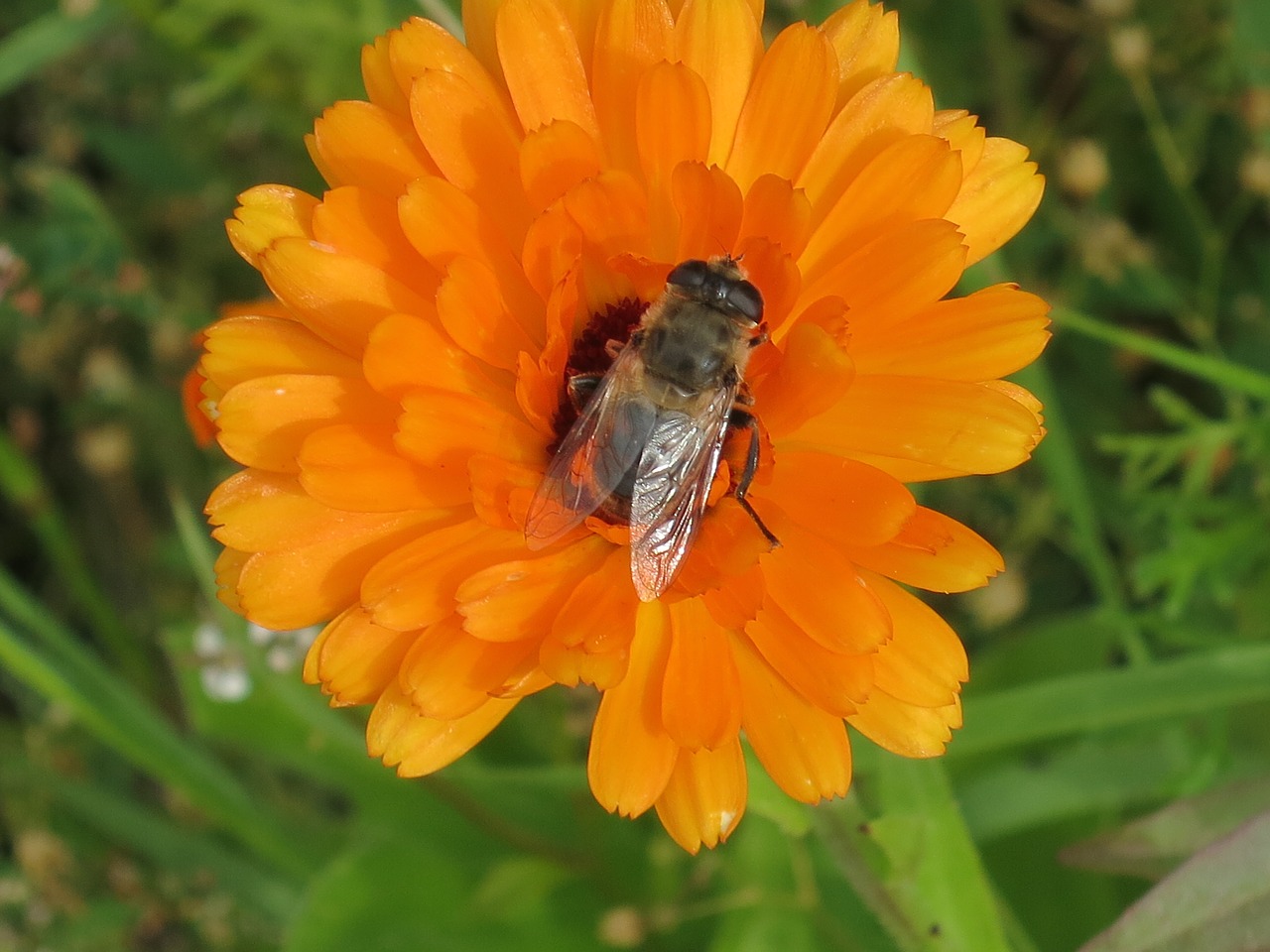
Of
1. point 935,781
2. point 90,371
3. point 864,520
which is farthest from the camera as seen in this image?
point 90,371

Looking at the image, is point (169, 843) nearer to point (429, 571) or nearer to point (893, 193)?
point (429, 571)


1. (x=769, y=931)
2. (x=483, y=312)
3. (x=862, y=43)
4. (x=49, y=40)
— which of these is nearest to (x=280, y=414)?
(x=483, y=312)

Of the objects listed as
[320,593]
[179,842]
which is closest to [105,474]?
[179,842]

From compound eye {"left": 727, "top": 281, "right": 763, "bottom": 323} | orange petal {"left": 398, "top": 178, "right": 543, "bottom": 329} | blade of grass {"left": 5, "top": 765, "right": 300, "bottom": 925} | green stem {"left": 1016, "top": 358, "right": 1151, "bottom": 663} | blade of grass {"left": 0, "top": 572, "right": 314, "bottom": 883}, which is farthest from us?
blade of grass {"left": 5, "top": 765, "right": 300, "bottom": 925}

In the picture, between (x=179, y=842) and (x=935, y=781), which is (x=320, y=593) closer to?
(x=935, y=781)

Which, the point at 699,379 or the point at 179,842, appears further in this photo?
the point at 179,842

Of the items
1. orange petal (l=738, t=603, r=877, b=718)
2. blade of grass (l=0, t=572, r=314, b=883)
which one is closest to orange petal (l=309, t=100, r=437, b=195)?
orange petal (l=738, t=603, r=877, b=718)

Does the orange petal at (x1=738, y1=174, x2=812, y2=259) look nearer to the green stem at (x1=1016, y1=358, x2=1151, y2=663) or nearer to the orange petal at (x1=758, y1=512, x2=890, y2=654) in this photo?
the orange petal at (x1=758, y1=512, x2=890, y2=654)
